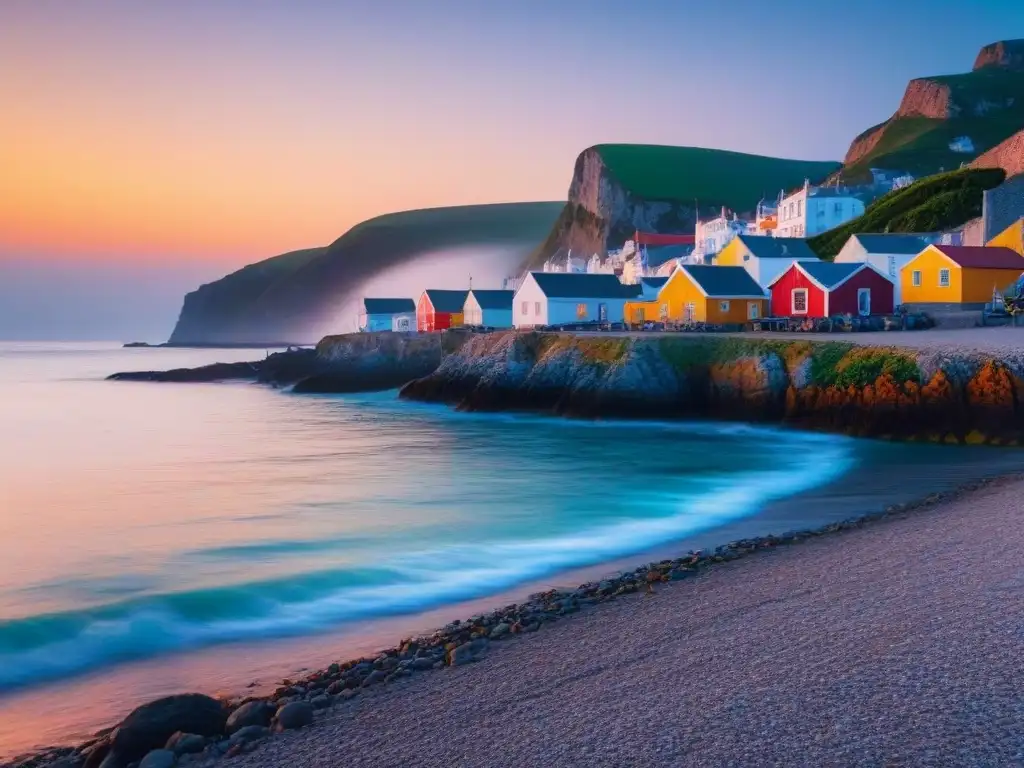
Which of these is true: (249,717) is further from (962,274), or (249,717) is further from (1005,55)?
(1005,55)

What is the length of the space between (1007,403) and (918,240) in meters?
28.4

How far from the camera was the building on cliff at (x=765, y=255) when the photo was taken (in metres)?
48.8

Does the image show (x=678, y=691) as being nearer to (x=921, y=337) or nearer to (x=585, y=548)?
(x=585, y=548)

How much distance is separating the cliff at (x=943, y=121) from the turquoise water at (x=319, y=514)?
98.4 m

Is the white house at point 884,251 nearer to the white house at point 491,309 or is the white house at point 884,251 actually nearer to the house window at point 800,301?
the house window at point 800,301

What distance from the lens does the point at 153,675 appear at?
8.88m

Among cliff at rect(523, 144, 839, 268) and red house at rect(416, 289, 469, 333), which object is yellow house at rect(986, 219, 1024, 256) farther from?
cliff at rect(523, 144, 839, 268)

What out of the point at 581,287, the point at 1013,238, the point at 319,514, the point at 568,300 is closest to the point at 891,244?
the point at 1013,238

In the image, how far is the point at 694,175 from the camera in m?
172

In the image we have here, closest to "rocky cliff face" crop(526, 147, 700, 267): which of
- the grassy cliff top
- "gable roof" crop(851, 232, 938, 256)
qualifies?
the grassy cliff top

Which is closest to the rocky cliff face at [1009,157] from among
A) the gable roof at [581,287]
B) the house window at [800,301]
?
the gable roof at [581,287]

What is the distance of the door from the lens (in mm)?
40000

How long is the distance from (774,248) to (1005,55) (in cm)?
14599

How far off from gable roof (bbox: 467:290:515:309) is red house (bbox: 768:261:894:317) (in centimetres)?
2597
